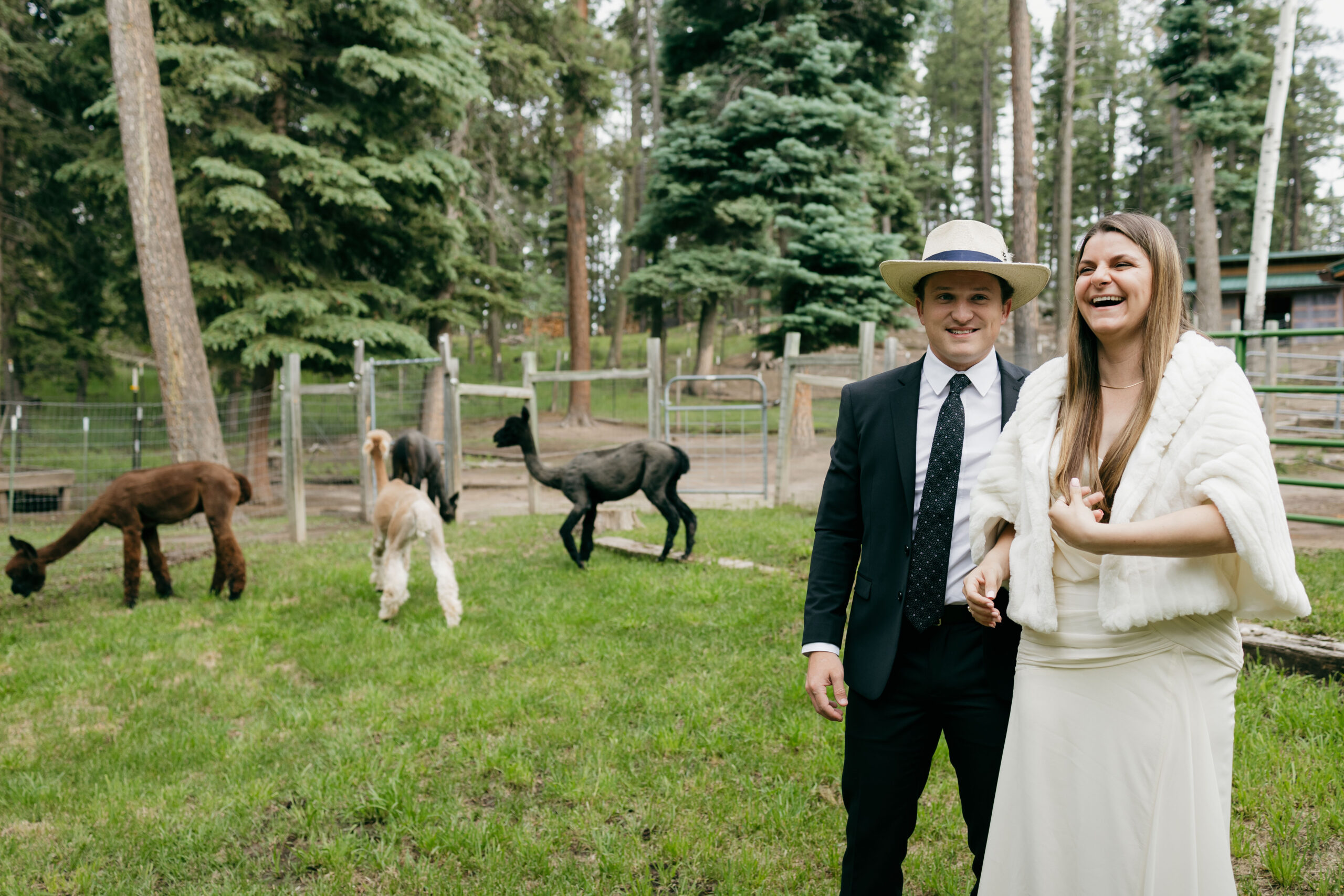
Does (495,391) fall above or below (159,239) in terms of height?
below

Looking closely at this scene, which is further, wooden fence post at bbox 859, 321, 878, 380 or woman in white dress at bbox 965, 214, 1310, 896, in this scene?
wooden fence post at bbox 859, 321, 878, 380

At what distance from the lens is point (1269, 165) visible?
13969 mm

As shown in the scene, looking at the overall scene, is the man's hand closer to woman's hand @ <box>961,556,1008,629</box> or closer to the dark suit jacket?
the dark suit jacket

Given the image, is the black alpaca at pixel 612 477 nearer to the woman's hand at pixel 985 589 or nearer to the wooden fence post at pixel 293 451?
the wooden fence post at pixel 293 451

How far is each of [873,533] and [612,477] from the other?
643 cm

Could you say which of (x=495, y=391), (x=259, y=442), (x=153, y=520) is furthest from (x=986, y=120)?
(x=153, y=520)

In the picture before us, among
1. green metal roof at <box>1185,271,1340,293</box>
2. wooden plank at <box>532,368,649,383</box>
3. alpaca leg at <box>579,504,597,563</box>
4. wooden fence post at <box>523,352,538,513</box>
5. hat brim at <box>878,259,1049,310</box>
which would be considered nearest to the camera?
hat brim at <box>878,259,1049,310</box>

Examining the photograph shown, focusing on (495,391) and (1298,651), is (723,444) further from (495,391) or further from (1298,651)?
(1298,651)

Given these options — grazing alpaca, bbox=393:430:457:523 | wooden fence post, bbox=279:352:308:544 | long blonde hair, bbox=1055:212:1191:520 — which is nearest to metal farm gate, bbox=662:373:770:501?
grazing alpaca, bbox=393:430:457:523

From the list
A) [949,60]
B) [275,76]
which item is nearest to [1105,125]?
[949,60]

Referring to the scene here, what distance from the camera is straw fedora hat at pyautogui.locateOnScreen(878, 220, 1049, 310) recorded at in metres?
2.42

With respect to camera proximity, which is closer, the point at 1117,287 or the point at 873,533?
the point at 1117,287

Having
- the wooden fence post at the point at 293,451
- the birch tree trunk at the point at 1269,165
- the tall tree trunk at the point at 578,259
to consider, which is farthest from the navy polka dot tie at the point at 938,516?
the tall tree trunk at the point at 578,259

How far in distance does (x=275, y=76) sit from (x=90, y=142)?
17.0ft
